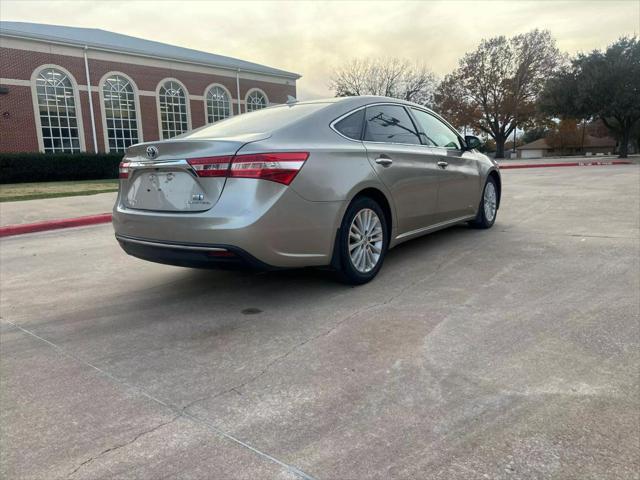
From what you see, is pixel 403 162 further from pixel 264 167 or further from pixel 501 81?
pixel 501 81

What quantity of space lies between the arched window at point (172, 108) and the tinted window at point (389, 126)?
29.1 metres

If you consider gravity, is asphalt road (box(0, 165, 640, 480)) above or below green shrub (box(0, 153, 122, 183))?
below

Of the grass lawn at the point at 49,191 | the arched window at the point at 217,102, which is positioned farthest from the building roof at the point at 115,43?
the grass lawn at the point at 49,191

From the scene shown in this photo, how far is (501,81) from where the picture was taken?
2014 inches

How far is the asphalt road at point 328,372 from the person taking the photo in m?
2.11

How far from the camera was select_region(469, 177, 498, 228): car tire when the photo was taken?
6.71m

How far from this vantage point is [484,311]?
377 cm

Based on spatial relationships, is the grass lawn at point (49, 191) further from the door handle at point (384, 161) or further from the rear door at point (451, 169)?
the door handle at point (384, 161)

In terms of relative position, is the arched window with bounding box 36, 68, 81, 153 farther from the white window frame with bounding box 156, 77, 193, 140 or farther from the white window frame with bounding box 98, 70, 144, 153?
the white window frame with bounding box 156, 77, 193, 140

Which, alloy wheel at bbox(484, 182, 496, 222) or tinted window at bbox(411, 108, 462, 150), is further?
alloy wheel at bbox(484, 182, 496, 222)

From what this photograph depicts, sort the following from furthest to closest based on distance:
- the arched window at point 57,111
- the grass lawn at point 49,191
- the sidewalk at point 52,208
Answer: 1. the arched window at point 57,111
2. the grass lawn at point 49,191
3. the sidewalk at point 52,208

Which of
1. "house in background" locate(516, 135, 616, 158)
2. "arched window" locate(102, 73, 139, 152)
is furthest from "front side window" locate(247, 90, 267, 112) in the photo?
"house in background" locate(516, 135, 616, 158)

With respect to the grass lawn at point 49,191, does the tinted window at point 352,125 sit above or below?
above

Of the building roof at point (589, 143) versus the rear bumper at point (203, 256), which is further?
the building roof at point (589, 143)
